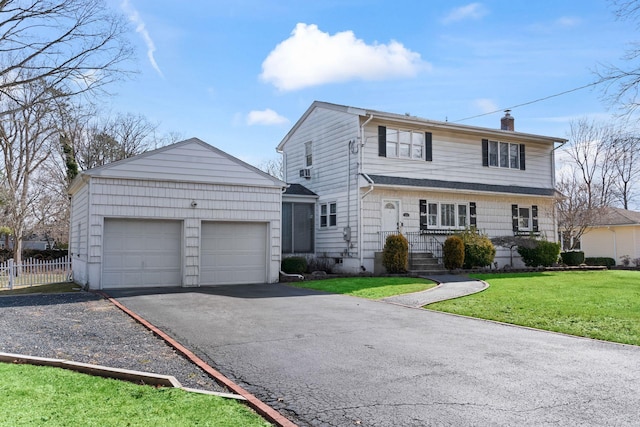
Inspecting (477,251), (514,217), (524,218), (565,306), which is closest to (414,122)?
(477,251)

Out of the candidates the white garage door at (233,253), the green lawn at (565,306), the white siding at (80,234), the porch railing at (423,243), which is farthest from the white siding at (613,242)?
the white siding at (80,234)

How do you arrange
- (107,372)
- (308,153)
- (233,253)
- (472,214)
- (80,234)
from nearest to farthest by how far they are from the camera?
(107,372) < (233,253) < (80,234) < (472,214) < (308,153)

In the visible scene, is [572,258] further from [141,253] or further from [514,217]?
[141,253]

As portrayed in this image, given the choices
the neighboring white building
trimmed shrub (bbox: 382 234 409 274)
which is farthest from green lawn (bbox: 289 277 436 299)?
the neighboring white building

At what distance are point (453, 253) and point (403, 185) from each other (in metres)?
3.25

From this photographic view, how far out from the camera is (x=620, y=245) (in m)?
30.3

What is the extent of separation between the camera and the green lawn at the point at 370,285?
13.8 metres

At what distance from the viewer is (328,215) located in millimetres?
21281

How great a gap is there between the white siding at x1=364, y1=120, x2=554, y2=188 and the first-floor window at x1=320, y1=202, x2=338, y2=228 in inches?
95.7

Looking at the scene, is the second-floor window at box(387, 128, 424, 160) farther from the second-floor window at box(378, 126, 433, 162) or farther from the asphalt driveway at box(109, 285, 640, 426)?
the asphalt driveway at box(109, 285, 640, 426)

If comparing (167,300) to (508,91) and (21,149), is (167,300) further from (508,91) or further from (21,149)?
(21,149)

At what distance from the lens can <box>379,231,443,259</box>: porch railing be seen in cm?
2023

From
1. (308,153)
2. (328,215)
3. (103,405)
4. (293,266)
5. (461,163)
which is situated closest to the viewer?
(103,405)

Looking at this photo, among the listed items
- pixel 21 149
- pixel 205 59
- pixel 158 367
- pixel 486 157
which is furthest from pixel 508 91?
pixel 21 149
